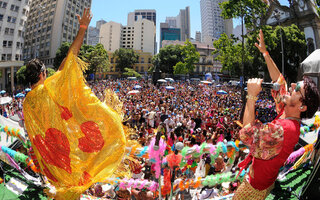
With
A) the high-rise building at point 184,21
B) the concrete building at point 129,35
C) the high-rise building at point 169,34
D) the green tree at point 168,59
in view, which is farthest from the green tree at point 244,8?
the high-rise building at point 184,21

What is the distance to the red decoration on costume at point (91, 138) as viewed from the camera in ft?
7.91

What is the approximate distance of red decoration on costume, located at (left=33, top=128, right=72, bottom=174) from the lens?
7.79 ft

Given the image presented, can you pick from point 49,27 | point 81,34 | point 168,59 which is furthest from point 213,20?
point 81,34

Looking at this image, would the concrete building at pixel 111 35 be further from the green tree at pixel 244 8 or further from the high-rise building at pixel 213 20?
the green tree at pixel 244 8

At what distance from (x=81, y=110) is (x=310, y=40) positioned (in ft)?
113

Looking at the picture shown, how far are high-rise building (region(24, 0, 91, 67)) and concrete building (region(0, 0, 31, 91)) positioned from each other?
1628cm

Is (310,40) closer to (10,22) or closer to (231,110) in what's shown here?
(231,110)

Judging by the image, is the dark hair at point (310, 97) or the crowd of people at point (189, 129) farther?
the crowd of people at point (189, 129)

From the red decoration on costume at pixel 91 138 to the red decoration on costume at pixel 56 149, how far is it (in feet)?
0.63

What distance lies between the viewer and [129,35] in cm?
10400

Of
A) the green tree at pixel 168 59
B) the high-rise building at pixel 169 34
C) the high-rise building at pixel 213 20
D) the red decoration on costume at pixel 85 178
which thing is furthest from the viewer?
the high-rise building at pixel 213 20

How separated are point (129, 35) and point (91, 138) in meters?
108

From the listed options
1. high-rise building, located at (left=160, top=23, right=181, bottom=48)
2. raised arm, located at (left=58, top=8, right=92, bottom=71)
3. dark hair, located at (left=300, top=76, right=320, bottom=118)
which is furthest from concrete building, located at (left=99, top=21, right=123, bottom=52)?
dark hair, located at (left=300, top=76, right=320, bottom=118)

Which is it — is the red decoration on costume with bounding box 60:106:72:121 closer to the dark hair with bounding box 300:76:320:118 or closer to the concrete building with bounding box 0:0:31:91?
the dark hair with bounding box 300:76:320:118
